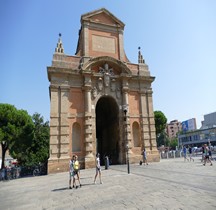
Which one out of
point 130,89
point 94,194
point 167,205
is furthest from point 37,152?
point 167,205

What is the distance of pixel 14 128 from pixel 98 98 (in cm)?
1497

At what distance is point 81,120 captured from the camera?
892 inches

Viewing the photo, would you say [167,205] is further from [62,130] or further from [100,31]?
[100,31]

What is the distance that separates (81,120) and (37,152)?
1911 centimetres

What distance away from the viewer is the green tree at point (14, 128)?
2941 cm

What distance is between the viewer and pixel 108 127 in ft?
94.6

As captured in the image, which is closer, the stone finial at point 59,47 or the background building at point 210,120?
the stone finial at point 59,47

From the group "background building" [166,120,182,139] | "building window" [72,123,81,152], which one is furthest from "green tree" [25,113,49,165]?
"background building" [166,120,182,139]

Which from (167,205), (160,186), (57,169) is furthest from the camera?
(57,169)

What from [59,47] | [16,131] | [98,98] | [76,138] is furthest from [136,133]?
[16,131]

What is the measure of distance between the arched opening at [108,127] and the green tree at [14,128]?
1143 cm

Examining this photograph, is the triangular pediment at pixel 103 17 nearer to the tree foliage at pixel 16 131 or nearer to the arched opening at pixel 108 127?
the arched opening at pixel 108 127

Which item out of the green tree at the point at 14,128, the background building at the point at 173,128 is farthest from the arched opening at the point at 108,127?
the background building at the point at 173,128

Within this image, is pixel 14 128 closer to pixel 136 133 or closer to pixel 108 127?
pixel 108 127
